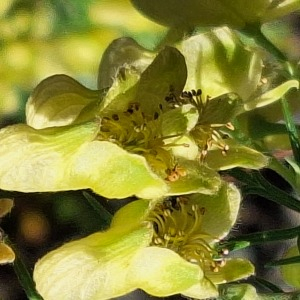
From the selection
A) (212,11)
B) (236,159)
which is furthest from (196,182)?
(212,11)

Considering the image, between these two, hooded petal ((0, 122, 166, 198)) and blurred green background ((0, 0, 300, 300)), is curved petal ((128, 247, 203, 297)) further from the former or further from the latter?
blurred green background ((0, 0, 300, 300))

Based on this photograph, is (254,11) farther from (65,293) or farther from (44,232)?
(44,232)

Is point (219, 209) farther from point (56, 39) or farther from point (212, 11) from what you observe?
point (56, 39)

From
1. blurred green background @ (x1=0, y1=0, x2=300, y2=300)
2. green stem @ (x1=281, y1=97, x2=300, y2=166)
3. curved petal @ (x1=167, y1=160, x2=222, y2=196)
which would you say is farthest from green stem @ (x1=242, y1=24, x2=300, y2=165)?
blurred green background @ (x1=0, y1=0, x2=300, y2=300)

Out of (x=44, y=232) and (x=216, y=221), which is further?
(x=44, y=232)

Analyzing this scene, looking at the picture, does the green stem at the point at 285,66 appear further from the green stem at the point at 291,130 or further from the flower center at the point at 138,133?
the flower center at the point at 138,133

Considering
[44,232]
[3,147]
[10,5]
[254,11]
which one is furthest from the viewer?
[44,232]

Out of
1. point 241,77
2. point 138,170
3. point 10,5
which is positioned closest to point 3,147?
point 138,170
